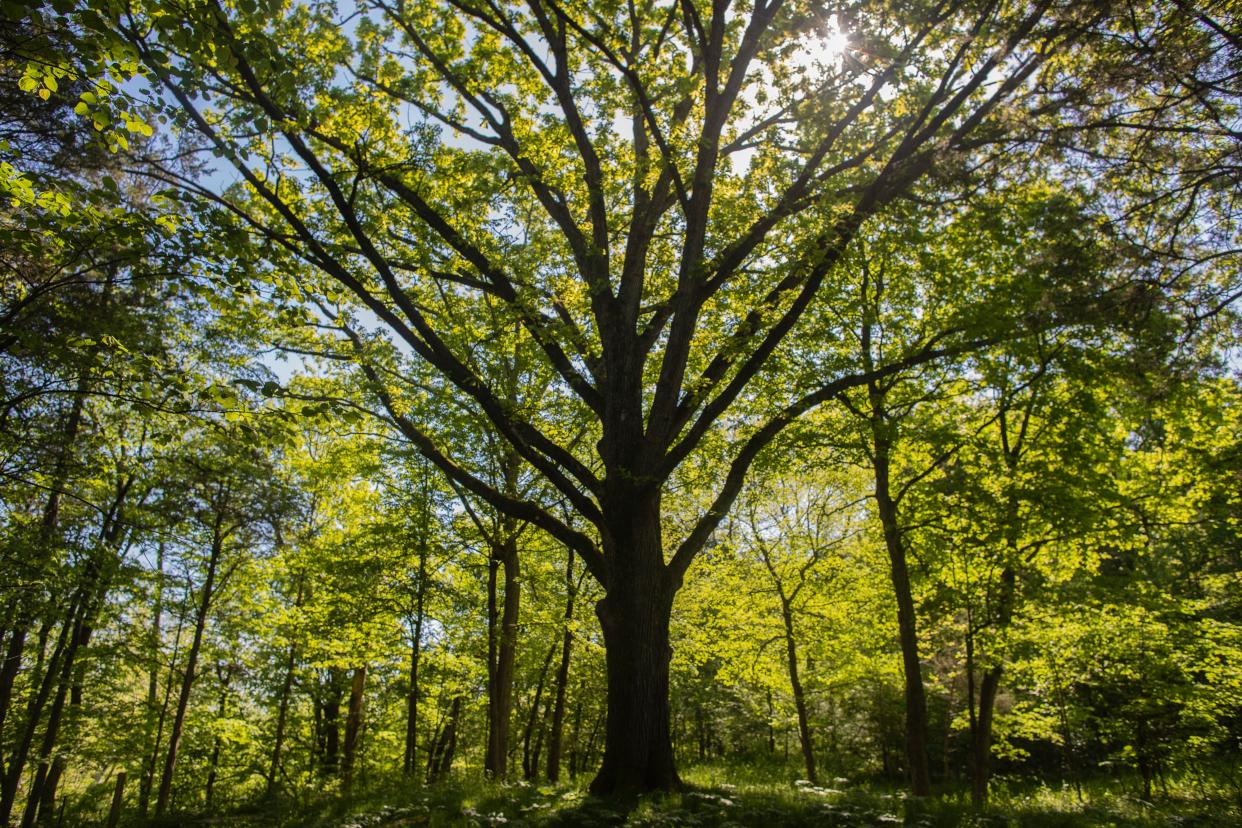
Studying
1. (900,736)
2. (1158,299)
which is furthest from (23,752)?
(900,736)

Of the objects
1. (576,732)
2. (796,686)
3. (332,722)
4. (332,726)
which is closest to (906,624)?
(796,686)

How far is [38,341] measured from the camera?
19.0 ft

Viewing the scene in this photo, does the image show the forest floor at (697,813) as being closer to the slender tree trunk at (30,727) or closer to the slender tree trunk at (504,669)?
the slender tree trunk at (504,669)

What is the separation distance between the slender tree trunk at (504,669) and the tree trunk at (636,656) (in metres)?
6.67

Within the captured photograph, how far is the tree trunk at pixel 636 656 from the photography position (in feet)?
25.8

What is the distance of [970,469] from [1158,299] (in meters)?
6.00

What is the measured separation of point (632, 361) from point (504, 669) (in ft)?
31.7

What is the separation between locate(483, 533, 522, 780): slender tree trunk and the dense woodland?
11cm

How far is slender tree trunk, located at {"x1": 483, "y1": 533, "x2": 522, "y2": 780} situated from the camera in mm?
14305

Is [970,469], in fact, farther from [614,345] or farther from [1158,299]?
[614,345]

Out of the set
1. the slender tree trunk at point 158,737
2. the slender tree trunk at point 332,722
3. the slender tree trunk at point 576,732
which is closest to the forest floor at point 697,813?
the slender tree trunk at point 158,737

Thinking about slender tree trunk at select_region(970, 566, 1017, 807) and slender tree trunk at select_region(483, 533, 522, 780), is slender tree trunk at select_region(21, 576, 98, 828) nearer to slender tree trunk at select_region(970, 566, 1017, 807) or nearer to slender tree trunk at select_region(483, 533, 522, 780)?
slender tree trunk at select_region(483, 533, 522, 780)

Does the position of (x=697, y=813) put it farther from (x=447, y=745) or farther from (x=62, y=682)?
(x=447, y=745)

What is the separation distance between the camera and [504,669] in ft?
50.9
